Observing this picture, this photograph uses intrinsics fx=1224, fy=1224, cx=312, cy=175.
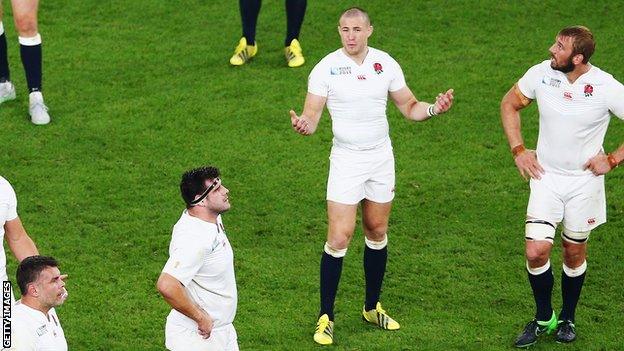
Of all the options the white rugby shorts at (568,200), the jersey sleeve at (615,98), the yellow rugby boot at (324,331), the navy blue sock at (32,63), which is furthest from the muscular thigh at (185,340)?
the navy blue sock at (32,63)

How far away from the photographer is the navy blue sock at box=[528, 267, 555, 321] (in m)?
8.50

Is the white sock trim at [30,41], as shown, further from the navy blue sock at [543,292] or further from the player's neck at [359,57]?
the navy blue sock at [543,292]

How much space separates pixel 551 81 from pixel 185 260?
9.93 ft

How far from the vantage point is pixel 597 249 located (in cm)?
993

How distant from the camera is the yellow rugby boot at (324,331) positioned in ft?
28.2

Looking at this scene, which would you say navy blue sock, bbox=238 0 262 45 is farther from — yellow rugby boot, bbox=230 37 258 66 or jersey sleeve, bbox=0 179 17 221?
jersey sleeve, bbox=0 179 17 221

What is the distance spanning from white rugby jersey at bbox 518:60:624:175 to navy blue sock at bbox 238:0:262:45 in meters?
4.79

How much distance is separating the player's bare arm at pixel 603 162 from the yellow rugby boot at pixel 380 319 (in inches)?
69.8

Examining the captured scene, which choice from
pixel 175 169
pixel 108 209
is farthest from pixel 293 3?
pixel 108 209

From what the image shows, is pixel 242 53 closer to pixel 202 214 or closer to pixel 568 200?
pixel 568 200

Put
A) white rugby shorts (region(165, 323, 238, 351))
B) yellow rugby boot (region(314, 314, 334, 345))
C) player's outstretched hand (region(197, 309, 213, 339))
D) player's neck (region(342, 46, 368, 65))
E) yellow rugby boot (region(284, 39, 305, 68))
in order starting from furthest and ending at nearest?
1. yellow rugby boot (region(284, 39, 305, 68))
2. yellow rugby boot (region(314, 314, 334, 345))
3. player's neck (region(342, 46, 368, 65))
4. white rugby shorts (region(165, 323, 238, 351))
5. player's outstretched hand (region(197, 309, 213, 339))

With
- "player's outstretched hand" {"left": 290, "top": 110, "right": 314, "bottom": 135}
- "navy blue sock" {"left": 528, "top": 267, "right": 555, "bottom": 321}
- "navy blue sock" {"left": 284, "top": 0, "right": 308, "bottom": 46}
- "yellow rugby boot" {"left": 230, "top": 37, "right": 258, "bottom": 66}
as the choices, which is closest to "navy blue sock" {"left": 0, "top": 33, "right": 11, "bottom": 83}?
"yellow rugby boot" {"left": 230, "top": 37, "right": 258, "bottom": 66}

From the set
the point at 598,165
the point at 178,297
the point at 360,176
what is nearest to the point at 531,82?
the point at 598,165

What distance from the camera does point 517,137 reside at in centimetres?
856
